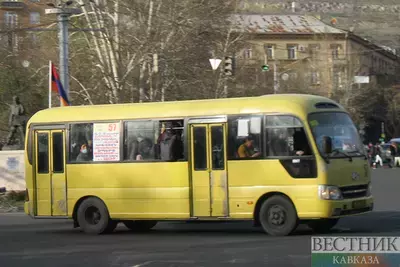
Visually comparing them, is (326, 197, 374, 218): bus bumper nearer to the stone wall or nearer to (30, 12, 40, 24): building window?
the stone wall

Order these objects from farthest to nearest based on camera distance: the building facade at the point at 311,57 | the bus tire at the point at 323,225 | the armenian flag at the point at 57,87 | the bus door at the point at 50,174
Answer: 1. the building facade at the point at 311,57
2. the armenian flag at the point at 57,87
3. the bus door at the point at 50,174
4. the bus tire at the point at 323,225

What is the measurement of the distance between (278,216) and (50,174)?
5.39 meters

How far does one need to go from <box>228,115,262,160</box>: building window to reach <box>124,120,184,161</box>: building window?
3.60ft

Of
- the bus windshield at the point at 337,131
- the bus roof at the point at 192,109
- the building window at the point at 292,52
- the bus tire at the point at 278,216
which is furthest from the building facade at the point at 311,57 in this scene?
the bus tire at the point at 278,216

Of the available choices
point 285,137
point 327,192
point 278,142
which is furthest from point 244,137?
point 327,192

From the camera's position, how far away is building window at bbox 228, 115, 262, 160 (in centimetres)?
1611

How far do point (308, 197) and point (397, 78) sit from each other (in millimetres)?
76376

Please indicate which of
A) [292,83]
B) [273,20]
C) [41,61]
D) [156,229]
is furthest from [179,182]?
[273,20]

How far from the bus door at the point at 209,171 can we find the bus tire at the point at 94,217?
218 cm

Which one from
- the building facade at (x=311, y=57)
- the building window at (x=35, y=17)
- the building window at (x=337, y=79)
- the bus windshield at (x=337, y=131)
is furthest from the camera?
the building window at (x=337, y=79)

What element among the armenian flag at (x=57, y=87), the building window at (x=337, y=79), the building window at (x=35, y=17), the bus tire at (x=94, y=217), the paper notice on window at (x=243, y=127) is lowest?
the bus tire at (x=94, y=217)

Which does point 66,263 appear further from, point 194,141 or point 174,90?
point 174,90

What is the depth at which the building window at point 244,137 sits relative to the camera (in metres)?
16.1

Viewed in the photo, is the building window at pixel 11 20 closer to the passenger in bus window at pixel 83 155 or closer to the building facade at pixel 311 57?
the building facade at pixel 311 57
